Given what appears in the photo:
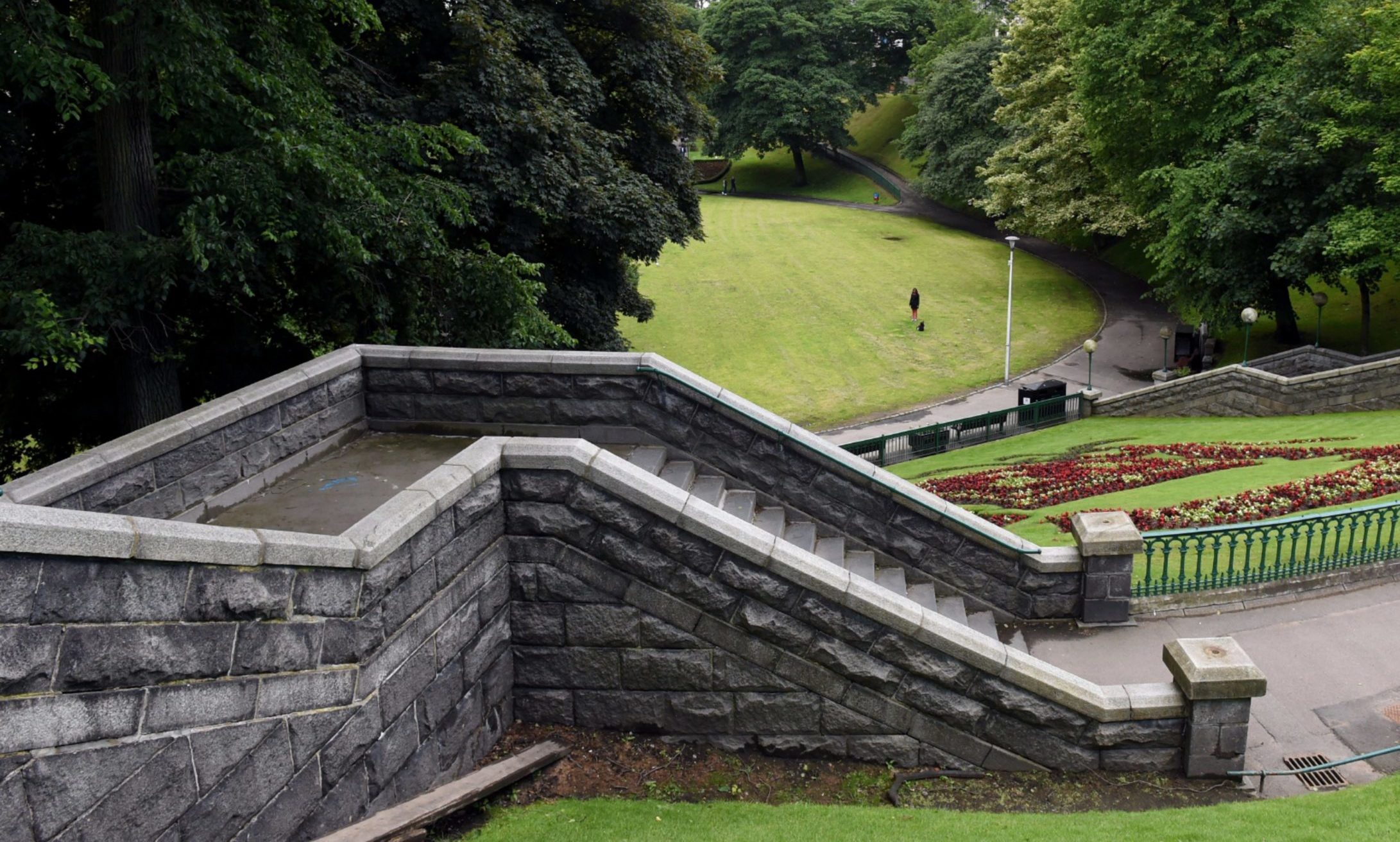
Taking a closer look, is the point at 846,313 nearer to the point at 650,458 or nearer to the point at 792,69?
the point at 792,69

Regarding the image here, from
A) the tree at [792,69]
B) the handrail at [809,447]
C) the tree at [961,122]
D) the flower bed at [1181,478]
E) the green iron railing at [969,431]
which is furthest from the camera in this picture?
the tree at [792,69]

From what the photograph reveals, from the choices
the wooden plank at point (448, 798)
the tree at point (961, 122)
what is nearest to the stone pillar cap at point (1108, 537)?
the wooden plank at point (448, 798)

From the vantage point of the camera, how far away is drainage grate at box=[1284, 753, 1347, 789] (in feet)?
24.5

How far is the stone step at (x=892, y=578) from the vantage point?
9.66 metres

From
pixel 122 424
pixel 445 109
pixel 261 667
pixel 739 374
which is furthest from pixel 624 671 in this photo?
pixel 739 374

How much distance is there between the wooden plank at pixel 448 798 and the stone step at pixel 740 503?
9.04ft

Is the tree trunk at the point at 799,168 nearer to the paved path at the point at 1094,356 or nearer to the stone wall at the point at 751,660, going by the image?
the paved path at the point at 1094,356

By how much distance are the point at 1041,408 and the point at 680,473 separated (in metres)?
19.5

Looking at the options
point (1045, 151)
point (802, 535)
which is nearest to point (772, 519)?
point (802, 535)

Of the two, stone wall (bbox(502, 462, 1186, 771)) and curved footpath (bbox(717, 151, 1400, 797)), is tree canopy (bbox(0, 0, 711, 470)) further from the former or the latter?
curved footpath (bbox(717, 151, 1400, 797))

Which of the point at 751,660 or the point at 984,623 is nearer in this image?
the point at 751,660

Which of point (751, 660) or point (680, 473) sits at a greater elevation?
point (680, 473)

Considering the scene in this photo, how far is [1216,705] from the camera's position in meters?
7.46

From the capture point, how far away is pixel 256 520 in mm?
8312
